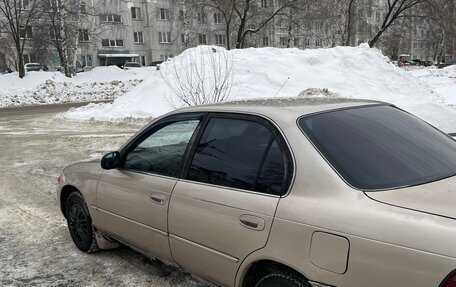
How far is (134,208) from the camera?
3654mm

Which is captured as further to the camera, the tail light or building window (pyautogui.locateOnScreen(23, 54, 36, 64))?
building window (pyautogui.locateOnScreen(23, 54, 36, 64))

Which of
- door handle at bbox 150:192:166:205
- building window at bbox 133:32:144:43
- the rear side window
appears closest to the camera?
the rear side window

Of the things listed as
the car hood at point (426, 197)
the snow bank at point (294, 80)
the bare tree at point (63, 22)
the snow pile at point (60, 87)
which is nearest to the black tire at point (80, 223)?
the car hood at point (426, 197)

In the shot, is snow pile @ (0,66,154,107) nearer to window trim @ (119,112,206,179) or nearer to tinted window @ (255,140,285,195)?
window trim @ (119,112,206,179)

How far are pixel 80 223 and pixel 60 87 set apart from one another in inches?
987

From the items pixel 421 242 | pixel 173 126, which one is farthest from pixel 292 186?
pixel 173 126

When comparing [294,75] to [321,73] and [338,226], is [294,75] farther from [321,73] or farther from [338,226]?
[338,226]

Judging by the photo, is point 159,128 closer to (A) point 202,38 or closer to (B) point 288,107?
(B) point 288,107

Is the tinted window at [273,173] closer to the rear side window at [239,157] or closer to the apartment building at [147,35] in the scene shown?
the rear side window at [239,157]

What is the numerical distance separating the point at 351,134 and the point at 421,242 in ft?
3.02

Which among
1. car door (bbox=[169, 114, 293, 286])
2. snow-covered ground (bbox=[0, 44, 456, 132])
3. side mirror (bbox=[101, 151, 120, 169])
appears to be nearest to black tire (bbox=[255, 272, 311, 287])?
car door (bbox=[169, 114, 293, 286])

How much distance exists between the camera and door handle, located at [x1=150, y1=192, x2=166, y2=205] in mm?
3350

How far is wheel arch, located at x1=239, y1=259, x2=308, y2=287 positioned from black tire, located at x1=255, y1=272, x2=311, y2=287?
40mm

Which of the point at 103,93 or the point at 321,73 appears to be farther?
the point at 103,93
